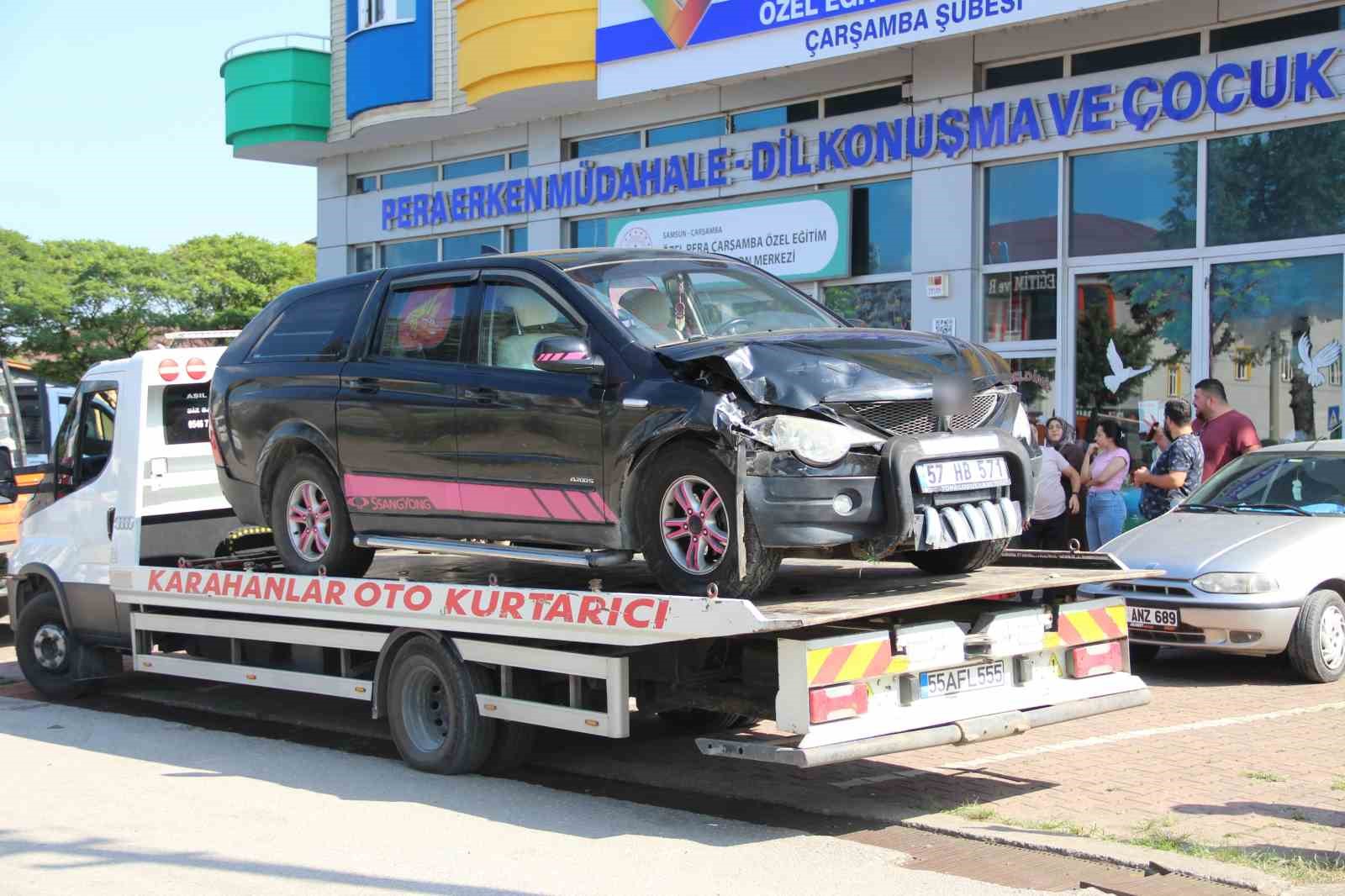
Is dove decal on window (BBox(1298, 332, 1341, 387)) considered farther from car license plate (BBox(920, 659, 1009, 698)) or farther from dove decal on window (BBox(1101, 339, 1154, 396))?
car license plate (BBox(920, 659, 1009, 698))

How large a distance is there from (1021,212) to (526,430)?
9.94 metres

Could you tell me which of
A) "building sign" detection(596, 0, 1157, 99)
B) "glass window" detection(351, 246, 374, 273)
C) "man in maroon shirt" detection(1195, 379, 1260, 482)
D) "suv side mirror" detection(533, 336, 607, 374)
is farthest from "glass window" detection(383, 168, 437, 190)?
"suv side mirror" detection(533, 336, 607, 374)

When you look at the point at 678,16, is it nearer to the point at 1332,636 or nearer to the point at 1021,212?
the point at 1021,212

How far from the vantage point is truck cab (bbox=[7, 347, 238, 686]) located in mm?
9891

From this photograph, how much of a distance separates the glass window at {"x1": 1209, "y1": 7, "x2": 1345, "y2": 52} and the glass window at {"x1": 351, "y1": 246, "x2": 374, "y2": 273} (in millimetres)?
13787

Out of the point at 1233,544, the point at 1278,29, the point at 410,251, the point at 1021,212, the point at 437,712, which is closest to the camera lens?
the point at 437,712

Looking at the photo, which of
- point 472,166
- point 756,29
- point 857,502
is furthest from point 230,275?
point 857,502

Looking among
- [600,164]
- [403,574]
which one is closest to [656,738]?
[403,574]

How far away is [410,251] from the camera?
Result: 74.4 feet

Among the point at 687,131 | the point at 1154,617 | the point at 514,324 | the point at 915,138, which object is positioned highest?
the point at 687,131

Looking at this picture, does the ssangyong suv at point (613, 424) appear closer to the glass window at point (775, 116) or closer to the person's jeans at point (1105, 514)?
the person's jeans at point (1105, 514)

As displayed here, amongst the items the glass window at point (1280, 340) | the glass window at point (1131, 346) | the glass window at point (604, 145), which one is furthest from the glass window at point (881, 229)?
the glass window at point (604, 145)

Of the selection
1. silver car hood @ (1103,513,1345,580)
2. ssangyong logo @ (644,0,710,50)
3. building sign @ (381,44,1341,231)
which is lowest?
silver car hood @ (1103,513,1345,580)

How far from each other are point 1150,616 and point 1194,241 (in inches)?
235
